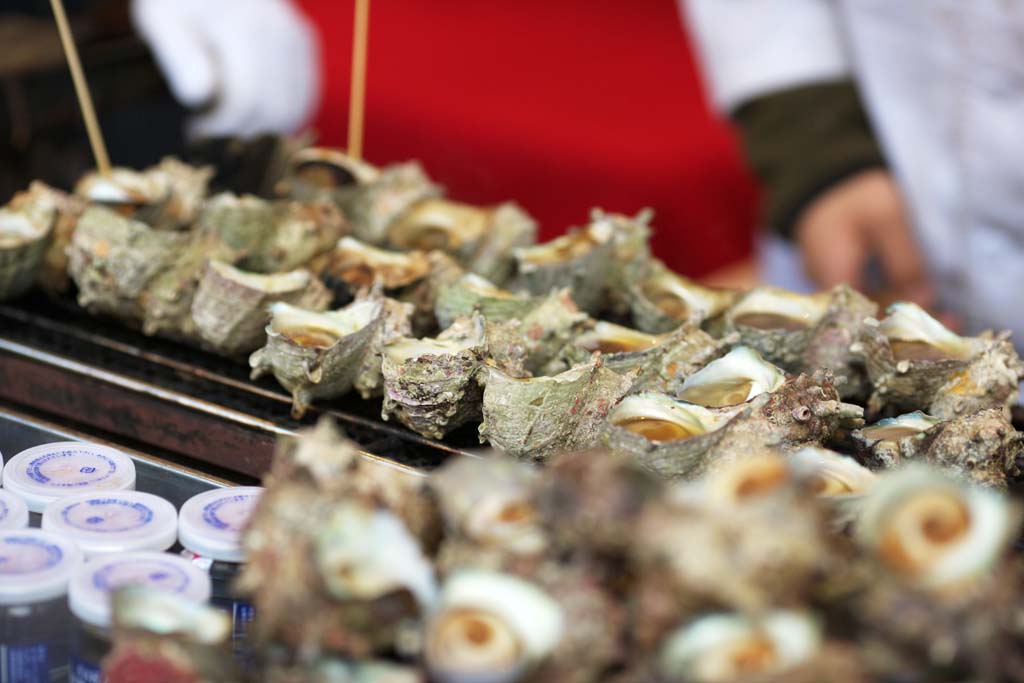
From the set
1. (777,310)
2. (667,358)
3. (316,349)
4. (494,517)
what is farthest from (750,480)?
(777,310)

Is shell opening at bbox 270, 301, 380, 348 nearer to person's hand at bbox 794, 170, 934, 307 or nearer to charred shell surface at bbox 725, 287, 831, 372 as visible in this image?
charred shell surface at bbox 725, 287, 831, 372

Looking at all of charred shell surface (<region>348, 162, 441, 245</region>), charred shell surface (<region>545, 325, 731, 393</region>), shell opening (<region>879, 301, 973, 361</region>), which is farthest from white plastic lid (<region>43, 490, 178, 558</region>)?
shell opening (<region>879, 301, 973, 361</region>)

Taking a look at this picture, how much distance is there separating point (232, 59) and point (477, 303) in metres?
1.54

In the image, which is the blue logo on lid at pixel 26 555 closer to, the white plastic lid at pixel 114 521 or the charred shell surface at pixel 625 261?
the white plastic lid at pixel 114 521

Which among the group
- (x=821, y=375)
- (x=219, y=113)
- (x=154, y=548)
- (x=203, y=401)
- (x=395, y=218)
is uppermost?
(x=219, y=113)

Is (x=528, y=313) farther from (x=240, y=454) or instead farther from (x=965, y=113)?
(x=965, y=113)

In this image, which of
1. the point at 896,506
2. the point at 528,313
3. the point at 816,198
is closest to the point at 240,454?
the point at 528,313

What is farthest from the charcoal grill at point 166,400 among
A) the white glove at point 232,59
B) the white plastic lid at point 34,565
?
the white glove at point 232,59

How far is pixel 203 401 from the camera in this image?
134 centimetres

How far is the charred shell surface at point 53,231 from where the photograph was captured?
1.59 meters

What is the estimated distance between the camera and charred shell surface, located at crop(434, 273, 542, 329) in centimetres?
141

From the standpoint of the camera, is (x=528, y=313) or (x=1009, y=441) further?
(x=528, y=313)

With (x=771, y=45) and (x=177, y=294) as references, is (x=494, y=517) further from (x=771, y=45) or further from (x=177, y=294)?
(x=771, y=45)

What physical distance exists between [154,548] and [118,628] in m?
0.22
